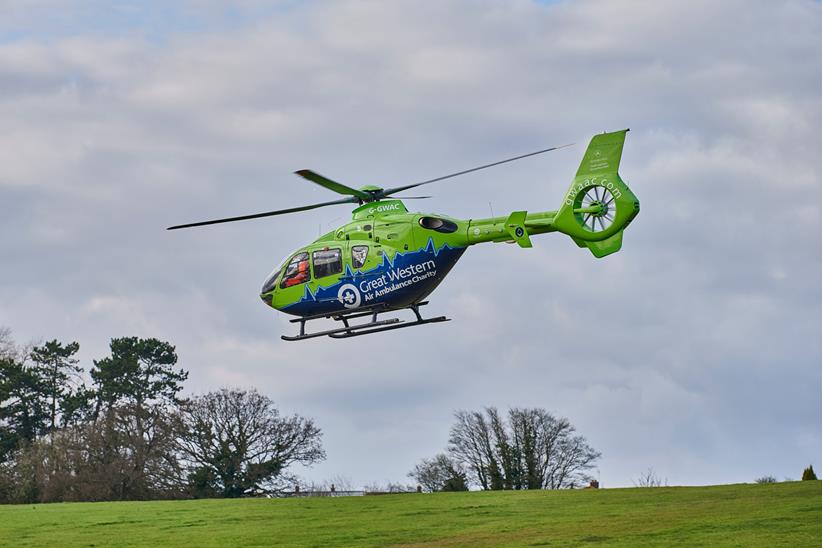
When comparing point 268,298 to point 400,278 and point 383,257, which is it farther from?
point 400,278

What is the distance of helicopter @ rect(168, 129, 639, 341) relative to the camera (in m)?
36.8

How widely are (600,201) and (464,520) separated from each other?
15764 mm

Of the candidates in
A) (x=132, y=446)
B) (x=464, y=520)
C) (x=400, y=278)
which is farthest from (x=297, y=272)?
(x=132, y=446)

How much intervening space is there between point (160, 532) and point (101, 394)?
49811mm

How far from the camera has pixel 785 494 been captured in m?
48.3

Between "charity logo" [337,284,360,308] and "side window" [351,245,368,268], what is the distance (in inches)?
27.3

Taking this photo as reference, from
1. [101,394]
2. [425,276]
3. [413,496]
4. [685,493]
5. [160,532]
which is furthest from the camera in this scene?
[101,394]

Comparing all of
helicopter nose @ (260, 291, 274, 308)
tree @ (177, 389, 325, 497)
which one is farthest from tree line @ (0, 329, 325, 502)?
helicopter nose @ (260, 291, 274, 308)

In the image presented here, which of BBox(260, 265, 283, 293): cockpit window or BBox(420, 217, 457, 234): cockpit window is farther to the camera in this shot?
BBox(260, 265, 283, 293): cockpit window

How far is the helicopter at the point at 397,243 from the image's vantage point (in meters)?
36.8

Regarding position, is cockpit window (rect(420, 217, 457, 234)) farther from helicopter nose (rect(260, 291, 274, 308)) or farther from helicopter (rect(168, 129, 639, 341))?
helicopter nose (rect(260, 291, 274, 308))

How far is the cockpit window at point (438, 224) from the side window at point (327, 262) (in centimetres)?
301

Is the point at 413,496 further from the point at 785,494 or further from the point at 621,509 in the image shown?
the point at 785,494

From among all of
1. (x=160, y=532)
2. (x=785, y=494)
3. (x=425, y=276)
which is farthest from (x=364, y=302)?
(x=785, y=494)
